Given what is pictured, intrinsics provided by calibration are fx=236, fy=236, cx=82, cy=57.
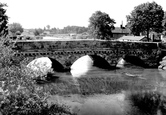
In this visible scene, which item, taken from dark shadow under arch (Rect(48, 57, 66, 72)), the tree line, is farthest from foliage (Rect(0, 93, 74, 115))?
the tree line

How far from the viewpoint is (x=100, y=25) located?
62.0m

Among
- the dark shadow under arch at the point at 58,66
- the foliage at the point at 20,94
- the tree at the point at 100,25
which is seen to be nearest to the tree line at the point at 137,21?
the tree at the point at 100,25

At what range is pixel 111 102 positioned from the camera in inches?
783

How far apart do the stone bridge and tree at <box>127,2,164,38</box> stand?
21.3 metres

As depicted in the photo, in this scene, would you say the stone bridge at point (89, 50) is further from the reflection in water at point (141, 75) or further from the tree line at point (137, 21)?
the tree line at point (137, 21)

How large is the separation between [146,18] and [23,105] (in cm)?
5475

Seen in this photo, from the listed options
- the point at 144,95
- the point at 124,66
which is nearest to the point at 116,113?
the point at 144,95

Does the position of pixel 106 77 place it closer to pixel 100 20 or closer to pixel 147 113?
pixel 147 113

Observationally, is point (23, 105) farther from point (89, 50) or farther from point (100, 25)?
point (100, 25)

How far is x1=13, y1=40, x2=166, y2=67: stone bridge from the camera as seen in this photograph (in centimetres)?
2948

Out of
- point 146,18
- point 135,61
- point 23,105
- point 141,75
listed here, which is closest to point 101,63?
point 135,61

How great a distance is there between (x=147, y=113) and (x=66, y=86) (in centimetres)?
1021

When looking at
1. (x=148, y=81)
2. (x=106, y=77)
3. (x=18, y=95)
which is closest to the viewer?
(x=18, y=95)

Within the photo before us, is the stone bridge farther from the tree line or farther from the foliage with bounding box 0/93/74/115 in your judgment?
the tree line
